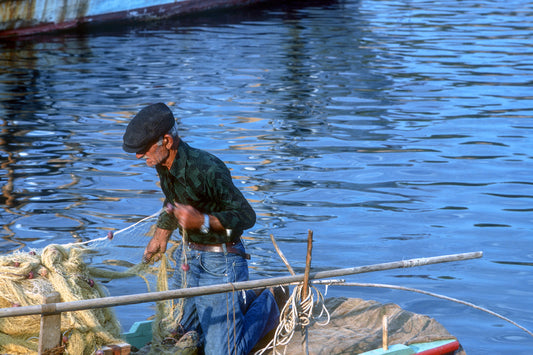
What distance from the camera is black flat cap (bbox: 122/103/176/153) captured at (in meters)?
5.62

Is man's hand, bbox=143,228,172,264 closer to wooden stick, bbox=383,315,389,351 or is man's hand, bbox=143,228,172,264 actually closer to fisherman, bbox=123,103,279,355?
fisherman, bbox=123,103,279,355

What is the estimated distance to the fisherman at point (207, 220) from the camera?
18.7 ft

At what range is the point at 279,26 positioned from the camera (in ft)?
104

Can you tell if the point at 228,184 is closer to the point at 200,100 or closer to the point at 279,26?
the point at 200,100

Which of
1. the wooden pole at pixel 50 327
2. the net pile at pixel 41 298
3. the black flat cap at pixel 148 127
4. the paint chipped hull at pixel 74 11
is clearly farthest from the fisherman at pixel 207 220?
the paint chipped hull at pixel 74 11

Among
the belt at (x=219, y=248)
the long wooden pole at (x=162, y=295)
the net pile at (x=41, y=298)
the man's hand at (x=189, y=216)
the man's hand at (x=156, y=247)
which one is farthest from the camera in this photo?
the man's hand at (x=156, y=247)

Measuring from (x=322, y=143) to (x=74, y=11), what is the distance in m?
16.7

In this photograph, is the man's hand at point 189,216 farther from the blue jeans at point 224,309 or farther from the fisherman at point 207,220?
the blue jeans at point 224,309

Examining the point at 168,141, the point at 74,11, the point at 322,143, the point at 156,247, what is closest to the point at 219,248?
the point at 156,247

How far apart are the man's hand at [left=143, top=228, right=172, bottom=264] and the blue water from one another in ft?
7.50

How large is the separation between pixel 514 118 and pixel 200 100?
23.9 ft

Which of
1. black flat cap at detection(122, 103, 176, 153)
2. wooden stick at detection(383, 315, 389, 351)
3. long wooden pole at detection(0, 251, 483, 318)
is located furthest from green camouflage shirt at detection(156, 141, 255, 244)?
wooden stick at detection(383, 315, 389, 351)

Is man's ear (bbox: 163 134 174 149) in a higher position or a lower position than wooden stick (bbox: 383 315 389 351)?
higher

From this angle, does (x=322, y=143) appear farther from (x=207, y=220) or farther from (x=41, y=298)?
(x=41, y=298)
